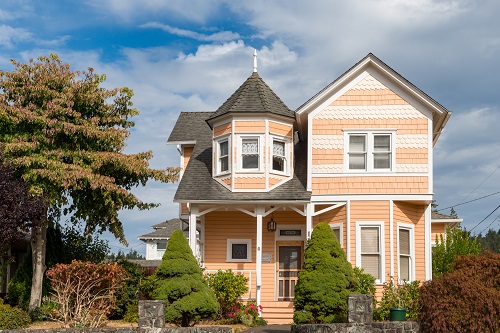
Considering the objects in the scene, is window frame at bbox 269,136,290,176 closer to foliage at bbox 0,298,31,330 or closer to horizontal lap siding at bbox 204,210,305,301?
horizontal lap siding at bbox 204,210,305,301

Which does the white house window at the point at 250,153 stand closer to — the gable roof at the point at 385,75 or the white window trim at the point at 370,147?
the gable roof at the point at 385,75

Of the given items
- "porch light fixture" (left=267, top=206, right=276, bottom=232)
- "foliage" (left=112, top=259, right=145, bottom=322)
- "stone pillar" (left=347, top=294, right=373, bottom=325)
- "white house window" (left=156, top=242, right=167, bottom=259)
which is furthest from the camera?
"white house window" (left=156, top=242, right=167, bottom=259)

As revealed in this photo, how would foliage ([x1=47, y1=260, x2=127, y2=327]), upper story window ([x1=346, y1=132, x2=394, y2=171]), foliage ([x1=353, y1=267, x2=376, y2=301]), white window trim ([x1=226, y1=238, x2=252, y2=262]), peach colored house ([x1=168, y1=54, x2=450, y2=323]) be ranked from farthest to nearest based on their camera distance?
white window trim ([x1=226, y1=238, x2=252, y2=262]) → upper story window ([x1=346, y1=132, x2=394, y2=171]) → peach colored house ([x1=168, y1=54, x2=450, y2=323]) → foliage ([x1=353, y1=267, x2=376, y2=301]) → foliage ([x1=47, y1=260, x2=127, y2=327])

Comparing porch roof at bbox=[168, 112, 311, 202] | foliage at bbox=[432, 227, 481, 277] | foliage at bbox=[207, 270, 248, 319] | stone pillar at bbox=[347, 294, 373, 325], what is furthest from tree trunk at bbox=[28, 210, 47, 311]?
foliage at bbox=[432, 227, 481, 277]

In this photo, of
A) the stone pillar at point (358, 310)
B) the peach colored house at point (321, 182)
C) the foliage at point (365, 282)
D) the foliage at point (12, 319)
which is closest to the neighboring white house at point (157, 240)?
the peach colored house at point (321, 182)

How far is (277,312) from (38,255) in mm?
8605

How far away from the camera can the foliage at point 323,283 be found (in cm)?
1725

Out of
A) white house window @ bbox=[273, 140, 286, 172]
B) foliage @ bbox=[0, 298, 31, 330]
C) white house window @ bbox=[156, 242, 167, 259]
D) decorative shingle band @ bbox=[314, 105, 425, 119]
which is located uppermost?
decorative shingle band @ bbox=[314, 105, 425, 119]

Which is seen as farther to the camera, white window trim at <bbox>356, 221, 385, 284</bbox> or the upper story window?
the upper story window

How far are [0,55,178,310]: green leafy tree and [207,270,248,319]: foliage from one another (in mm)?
4649

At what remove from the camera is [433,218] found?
99.2 ft

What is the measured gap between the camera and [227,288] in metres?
21.3

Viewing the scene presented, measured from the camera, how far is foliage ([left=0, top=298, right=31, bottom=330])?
19797 millimetres

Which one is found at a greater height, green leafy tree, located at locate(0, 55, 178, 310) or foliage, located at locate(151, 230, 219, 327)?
green leafy tree, located at locate(0, 55, 178, 310)
